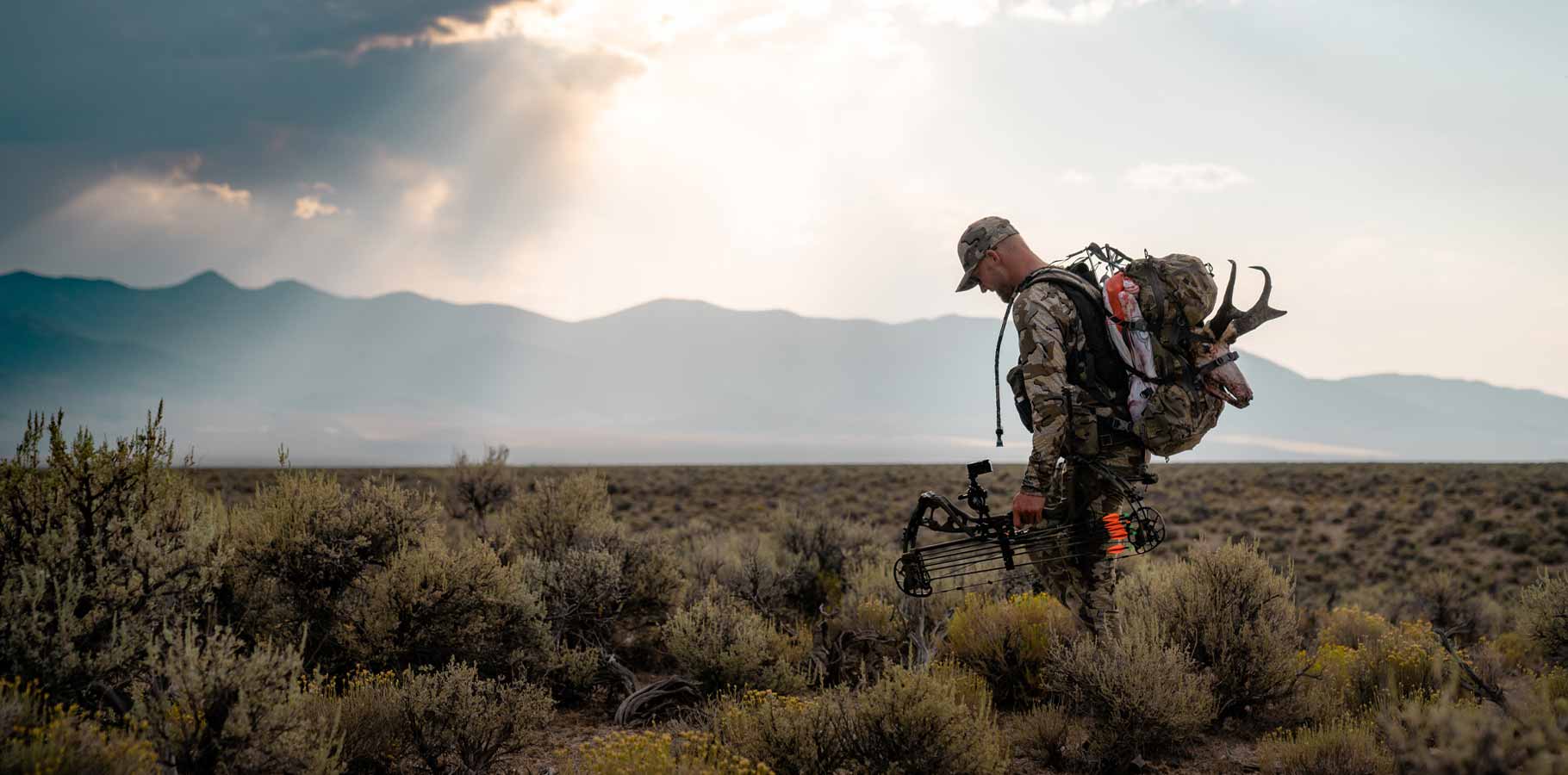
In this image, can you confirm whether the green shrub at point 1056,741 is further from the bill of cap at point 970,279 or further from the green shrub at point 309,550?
the green shrub at point 309,550

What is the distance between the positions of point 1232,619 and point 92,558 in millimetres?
6626

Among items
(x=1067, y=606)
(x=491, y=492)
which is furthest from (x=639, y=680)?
(x=491, y=492)

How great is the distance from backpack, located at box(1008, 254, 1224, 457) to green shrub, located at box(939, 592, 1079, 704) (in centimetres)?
201

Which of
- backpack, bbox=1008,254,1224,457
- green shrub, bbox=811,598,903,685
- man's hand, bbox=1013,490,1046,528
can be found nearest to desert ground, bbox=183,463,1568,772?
green shrub, bbox=811,598,903,685

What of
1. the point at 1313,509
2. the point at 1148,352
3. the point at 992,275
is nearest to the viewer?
the point at 1148,352

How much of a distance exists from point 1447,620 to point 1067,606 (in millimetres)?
8481

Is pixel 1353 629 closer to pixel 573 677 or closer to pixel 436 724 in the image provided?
pixel 573 677

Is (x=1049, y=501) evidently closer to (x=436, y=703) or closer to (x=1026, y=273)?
(x=1026, y=273)

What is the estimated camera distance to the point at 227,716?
3.55 meters

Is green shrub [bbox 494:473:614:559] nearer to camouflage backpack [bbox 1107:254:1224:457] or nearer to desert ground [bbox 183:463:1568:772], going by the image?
desert ground [bbox 183:463:1568:772]

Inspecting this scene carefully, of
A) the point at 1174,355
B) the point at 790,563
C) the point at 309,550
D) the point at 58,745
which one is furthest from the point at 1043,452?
the point at 790,563

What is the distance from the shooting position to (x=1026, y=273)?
15.7ft

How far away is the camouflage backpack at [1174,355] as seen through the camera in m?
4.40

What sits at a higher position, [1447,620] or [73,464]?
[73,464]
